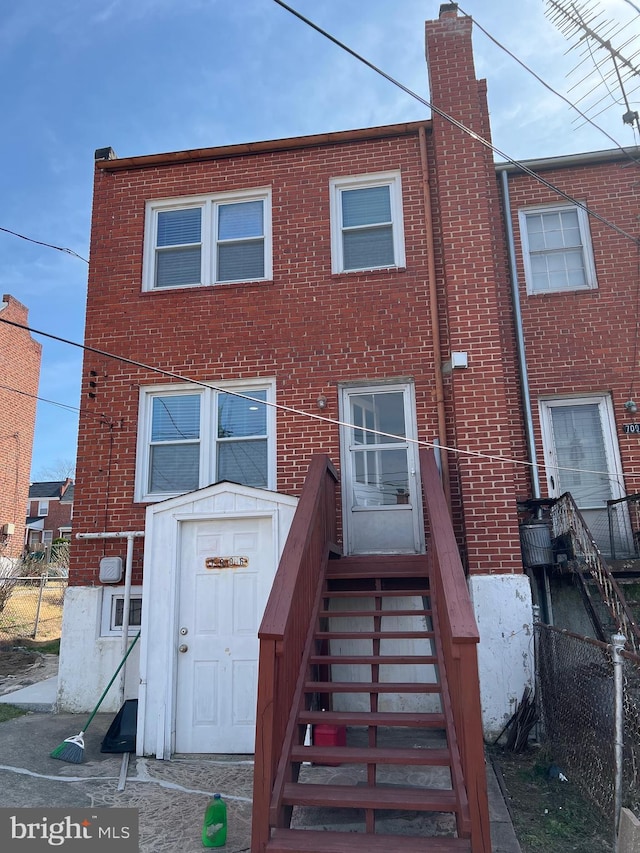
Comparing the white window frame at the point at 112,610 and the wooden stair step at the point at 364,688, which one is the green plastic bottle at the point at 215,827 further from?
the white window frame at the point at 112,610

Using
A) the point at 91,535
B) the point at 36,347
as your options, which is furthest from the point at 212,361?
the point at 36,347

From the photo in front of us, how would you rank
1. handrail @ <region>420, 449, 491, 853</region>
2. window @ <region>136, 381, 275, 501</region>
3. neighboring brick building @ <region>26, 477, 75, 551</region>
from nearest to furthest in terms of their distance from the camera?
handrail @ <region>420, 449, 491, 853</region>, window @ <region>136, 381, 275, 501</region>, neighboring brick building @ <region>26, 477, 75, 551</region>

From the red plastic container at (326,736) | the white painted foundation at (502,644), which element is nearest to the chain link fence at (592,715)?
the white painted foundation at (502,644)

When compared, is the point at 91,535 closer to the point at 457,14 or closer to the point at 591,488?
the point at 591,488

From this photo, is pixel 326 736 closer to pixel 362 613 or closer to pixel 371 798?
pixel 362 613

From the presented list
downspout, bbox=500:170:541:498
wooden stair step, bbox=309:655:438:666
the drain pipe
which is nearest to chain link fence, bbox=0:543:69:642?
the drain pipe

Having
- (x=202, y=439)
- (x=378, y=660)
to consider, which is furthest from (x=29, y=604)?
(x=378, y=660)

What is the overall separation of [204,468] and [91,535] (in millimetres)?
1605

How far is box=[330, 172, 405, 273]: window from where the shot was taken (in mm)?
8219

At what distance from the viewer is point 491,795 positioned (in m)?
4.70

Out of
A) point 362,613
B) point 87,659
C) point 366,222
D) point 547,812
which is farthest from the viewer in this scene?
point 366,222

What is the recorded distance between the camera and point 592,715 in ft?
14.9

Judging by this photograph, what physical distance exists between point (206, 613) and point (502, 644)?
9.83ft

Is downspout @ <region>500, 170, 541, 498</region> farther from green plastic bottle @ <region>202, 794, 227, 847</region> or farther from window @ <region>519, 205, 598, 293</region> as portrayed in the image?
green plastic bottle @ <region>202, 794, 227, 847</region>
